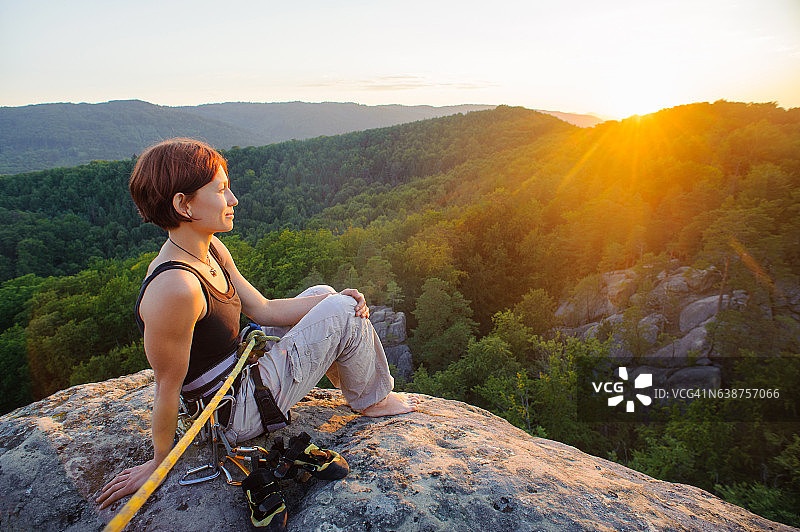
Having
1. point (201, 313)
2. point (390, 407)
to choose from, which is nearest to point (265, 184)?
point (390, 407)

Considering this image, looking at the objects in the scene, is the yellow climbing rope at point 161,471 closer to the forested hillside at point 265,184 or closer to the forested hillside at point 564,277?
the forested hillside at point 564,277

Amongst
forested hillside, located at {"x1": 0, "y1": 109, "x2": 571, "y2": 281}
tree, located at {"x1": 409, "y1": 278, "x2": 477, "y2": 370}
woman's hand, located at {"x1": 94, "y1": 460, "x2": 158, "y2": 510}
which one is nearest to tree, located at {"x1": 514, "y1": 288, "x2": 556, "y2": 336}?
tree, located at {"x1": 409, "y1": 278, "x2": 477, "y2": 370}

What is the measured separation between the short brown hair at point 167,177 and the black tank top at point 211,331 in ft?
1.06

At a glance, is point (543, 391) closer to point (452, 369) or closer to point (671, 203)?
point (452, 369)

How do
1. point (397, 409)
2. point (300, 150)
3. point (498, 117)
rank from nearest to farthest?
1. point (397, 409)
2. point (498, 117)
3. point (300, 150)

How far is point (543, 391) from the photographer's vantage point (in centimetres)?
1440

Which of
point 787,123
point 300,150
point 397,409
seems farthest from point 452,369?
point 300,150

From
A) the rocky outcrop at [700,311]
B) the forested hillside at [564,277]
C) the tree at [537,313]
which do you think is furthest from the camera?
the tree at [537,313]

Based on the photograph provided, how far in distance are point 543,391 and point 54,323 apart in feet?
103

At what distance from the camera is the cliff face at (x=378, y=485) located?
2.20 meters

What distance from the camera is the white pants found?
2713mm

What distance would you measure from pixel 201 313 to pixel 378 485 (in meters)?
1.36

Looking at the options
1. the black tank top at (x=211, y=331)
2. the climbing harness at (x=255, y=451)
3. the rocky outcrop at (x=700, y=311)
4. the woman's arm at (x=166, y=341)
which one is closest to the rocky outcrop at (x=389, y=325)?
the rocky outcrop at (x=700, y=311)

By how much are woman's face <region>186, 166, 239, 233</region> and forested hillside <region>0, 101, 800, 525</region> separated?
476 inches
